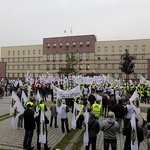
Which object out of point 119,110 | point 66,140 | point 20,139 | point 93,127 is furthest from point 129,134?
point 20,139

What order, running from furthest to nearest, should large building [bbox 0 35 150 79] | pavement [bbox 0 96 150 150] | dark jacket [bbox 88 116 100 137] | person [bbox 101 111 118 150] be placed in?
large building [bbox 0 35 150 79] → pavement [bbox 0 96 150 150] → dark jacket [bbox 88 116 100 137] → person [bbox 101 111 118 150]

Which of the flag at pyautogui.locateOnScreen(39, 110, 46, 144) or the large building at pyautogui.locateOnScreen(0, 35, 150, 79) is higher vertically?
the large building at pyautogui.locateOnScreen(0, 35, 150, 79)

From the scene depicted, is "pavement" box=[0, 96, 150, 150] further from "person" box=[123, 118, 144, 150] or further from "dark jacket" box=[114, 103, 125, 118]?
"person" box=[123, 118, 144, 150]

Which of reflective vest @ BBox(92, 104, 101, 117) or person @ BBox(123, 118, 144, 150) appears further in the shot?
reflective vest @ BBox(92, 104, 101, 117)

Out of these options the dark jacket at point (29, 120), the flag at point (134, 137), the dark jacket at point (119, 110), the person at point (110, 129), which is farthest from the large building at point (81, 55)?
the flag at point (134, 137)

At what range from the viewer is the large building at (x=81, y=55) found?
68.5 m

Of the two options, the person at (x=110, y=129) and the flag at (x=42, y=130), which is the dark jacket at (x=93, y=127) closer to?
the person at (x=110, y=129)

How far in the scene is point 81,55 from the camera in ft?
243

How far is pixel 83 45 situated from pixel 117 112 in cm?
6293

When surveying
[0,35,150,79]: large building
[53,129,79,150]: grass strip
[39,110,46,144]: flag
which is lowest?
[53,129,79,150]: grass strip

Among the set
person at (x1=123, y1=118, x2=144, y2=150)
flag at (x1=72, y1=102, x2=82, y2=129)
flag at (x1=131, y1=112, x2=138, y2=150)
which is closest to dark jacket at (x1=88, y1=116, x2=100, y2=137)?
person at (x1=123, y1=118, x2=144, y2=150)

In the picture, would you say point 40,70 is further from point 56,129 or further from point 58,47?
point 56,129

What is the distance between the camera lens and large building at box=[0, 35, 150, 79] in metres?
68.5

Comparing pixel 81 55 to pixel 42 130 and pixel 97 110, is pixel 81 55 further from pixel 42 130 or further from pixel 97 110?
pixel 42 130
